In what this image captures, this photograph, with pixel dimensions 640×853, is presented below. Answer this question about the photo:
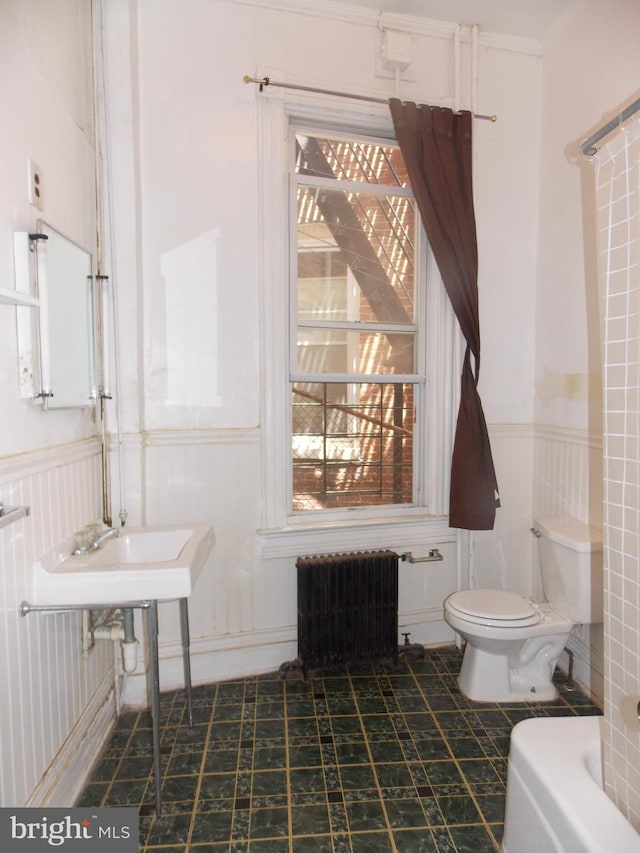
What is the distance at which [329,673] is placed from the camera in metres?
2.31

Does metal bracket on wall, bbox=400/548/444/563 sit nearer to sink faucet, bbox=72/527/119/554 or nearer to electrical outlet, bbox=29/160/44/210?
sink faucet, bbox=72/527/119/554

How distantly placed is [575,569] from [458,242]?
5.05ft

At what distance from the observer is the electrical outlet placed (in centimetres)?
139

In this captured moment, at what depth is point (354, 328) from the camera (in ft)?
7.98

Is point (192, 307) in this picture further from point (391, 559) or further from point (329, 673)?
point (329, 673)

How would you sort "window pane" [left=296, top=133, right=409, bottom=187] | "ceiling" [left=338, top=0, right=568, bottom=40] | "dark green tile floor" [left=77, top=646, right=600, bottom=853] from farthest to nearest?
"window pane" [left=296, top=133, right=409, bottom=187]
"ceiling" [left=338, top=0, right=568, bottom=40]
"dark green tile floor" [left=77, top=646, right=600, bottom=853]

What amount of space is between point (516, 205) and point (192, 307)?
1715mm

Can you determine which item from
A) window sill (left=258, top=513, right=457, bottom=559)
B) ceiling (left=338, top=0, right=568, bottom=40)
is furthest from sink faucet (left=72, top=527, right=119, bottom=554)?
ceiling (left=338, top=0, right=568, bottom=40)

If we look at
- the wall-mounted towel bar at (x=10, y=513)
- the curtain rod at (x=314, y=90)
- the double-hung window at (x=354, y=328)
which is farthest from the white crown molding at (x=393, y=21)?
the wall-mounted towel bar at (x=10, y=513)

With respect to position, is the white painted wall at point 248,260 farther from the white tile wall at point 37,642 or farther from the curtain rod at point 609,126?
the curtain rod at point 609,126

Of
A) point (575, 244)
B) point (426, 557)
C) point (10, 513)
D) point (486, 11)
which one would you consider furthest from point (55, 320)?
point (486, 11)

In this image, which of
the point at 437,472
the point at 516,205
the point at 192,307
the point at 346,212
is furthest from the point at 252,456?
the point at 516,205

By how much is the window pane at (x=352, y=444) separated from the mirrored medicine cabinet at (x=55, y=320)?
987mm

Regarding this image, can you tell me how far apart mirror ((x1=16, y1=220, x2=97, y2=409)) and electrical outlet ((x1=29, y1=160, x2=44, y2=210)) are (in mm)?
68
